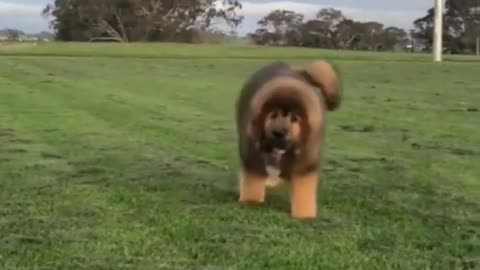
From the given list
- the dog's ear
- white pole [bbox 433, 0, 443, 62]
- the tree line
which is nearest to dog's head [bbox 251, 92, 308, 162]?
the dog's ear

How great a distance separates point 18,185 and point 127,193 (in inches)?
32.0

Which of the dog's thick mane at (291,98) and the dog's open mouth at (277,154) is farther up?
the dog's thick mane at (291,98)

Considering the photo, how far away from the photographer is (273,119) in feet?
18.0

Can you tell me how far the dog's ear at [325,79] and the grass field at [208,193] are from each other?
659 millimetres

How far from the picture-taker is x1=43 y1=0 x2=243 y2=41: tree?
56.2 metres

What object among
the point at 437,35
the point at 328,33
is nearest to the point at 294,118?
the point at 437,35

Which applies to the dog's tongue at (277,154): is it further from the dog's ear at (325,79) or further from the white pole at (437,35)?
the white pole at (437,35)

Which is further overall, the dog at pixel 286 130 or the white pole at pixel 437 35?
the white pole at pixel 437 35

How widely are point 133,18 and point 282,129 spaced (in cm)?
5246

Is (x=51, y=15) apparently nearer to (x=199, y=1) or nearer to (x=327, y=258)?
(x=199, y=1)

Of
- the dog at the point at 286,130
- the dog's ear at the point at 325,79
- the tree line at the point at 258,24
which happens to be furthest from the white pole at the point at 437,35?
the dog at the point at 286,130

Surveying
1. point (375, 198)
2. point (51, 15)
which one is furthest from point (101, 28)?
point (375, 198)

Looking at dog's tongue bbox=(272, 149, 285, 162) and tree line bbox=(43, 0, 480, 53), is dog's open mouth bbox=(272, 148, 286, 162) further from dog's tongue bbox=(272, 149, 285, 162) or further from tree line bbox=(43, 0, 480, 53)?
tree line bbox=(43, 0, 480, 53)

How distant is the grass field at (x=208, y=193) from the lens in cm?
498
